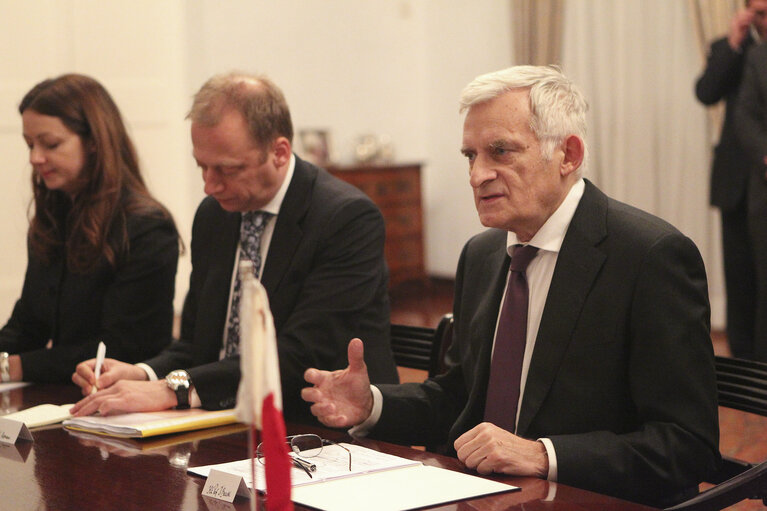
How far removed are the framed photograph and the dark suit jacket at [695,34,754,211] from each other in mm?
3565

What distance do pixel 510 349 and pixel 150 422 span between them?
2.60ft

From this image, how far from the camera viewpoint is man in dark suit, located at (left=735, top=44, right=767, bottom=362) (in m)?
A: 5.16

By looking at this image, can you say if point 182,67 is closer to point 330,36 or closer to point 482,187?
Result: point 330,36

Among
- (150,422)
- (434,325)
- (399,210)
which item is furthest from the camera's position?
(399,210)

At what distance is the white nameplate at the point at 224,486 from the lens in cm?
160

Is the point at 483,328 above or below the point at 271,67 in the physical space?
below

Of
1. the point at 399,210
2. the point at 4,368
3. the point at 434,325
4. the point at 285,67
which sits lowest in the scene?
the point at 434,325

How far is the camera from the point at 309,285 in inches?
107

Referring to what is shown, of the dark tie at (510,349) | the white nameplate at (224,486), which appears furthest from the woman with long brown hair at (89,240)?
the white nameplate at (224,486)

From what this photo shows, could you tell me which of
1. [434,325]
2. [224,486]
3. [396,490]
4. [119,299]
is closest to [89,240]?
[119,299]

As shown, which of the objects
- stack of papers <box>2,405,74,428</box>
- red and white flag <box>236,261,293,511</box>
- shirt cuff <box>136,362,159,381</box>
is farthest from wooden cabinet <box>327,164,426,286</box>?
red and white flag <box>236,261,293,511</box>

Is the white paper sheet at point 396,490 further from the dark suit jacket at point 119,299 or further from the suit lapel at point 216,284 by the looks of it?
the dark suit jacket at point 119,299

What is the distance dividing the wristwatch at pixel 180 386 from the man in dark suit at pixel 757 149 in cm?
360

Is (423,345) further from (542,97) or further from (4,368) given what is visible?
(4,368)
